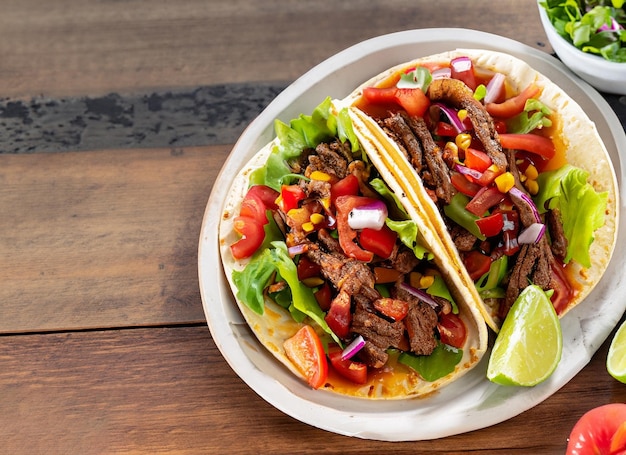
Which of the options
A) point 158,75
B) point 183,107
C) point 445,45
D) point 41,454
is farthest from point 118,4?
point 41,454

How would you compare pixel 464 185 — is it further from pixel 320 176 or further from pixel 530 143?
pixel 320 176

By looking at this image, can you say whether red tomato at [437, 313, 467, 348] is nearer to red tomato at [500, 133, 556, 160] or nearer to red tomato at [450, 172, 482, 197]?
red tomato at [450, 172, 482, 197]

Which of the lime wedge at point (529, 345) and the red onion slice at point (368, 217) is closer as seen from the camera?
the lime wedge at point (529, 345)

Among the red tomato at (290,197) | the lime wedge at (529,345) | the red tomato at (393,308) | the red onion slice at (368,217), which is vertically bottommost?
the red tomato at (393,308)

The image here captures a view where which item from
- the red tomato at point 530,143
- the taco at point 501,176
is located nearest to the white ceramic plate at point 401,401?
the taco at point 501,176

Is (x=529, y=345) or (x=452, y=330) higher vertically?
(x=529, y=345)

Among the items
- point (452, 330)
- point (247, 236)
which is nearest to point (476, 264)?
point (452, 330)

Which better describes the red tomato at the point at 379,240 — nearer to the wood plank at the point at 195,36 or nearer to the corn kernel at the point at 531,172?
the corn kernel at the point at 531,172
